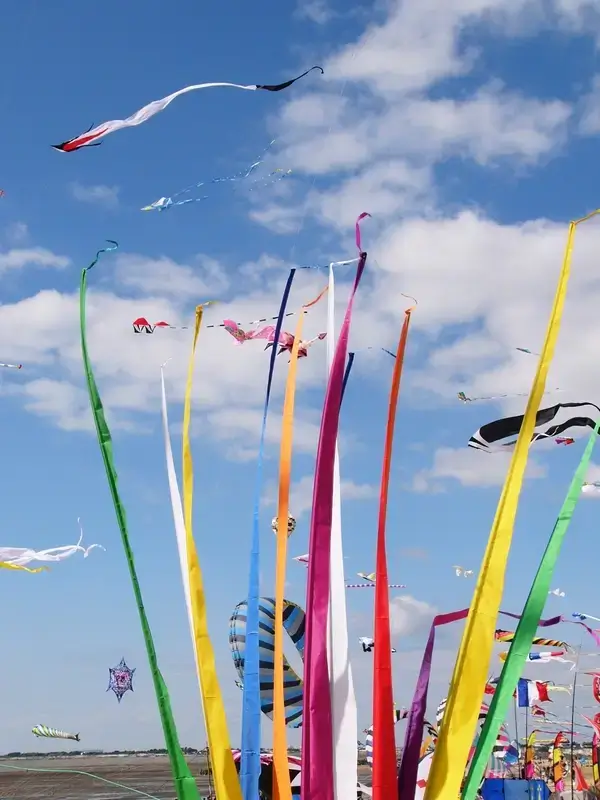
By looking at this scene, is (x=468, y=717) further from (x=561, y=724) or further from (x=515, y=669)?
(x=561, y=724)

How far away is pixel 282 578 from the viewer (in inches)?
500

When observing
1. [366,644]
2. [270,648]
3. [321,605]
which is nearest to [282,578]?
[321,605]

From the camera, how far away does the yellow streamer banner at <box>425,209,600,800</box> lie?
11.3 m

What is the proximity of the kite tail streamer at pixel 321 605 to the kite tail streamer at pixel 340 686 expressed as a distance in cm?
11

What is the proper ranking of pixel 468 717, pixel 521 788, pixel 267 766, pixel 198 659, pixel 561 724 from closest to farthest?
pixel 468 717, pixel 198 659, pixel 267 766, pixel 521 788, pixel 561 724

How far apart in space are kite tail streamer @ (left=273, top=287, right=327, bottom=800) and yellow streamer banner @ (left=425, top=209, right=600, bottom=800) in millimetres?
1817

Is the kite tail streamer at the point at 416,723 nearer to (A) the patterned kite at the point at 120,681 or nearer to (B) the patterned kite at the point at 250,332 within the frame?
(B) the patterned kite at the point at 250,332

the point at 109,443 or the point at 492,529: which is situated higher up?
the point at 109,443

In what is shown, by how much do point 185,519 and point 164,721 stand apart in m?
2.56

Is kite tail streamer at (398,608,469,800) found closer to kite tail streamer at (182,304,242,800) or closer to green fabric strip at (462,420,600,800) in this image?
green fabric strip at (462,420,600,800)

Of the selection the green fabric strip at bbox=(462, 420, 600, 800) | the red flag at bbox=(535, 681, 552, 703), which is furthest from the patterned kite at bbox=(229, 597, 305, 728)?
the red flag at bbox=(535, 681, 552, 703)

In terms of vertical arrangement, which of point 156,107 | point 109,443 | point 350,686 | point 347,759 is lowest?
point 347,759

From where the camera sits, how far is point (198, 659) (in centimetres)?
1204

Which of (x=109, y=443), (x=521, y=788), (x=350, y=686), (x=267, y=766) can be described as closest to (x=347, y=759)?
(x=350, y=686)
